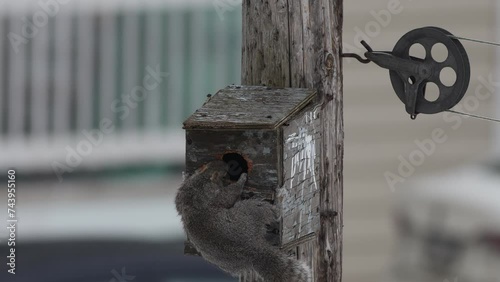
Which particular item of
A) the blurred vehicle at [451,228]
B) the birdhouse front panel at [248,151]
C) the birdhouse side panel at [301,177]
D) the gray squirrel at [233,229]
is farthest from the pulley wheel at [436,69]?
the blurred vehicle at [451,228]

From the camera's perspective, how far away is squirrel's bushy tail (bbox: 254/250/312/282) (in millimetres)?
3234

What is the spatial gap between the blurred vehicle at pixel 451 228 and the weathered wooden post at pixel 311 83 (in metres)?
2.56

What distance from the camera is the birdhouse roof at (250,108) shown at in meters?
3.19

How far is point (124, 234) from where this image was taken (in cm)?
625

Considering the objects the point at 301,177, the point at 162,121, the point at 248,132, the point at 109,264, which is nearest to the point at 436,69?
the point at 301,177

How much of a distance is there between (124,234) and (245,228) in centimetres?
311

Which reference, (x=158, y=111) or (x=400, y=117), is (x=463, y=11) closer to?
(x=400, y=117)

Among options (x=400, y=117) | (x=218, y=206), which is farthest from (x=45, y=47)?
(x=218, y=206)

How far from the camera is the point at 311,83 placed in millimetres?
3457

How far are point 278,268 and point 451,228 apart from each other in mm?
3064

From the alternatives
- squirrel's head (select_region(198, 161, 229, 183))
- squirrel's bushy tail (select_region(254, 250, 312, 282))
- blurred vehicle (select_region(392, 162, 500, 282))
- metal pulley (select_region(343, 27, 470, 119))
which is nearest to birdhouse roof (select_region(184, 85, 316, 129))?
squirrel's head (select_region(198, 161, 229, 183))

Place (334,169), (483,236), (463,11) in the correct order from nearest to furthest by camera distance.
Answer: (334,169)
(483,236)
(463,11)

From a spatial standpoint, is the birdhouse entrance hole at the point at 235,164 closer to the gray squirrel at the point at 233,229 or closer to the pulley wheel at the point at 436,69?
the gray squirrel at the point at 233,229

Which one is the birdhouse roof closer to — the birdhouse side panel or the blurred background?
the birdhouse side panel
